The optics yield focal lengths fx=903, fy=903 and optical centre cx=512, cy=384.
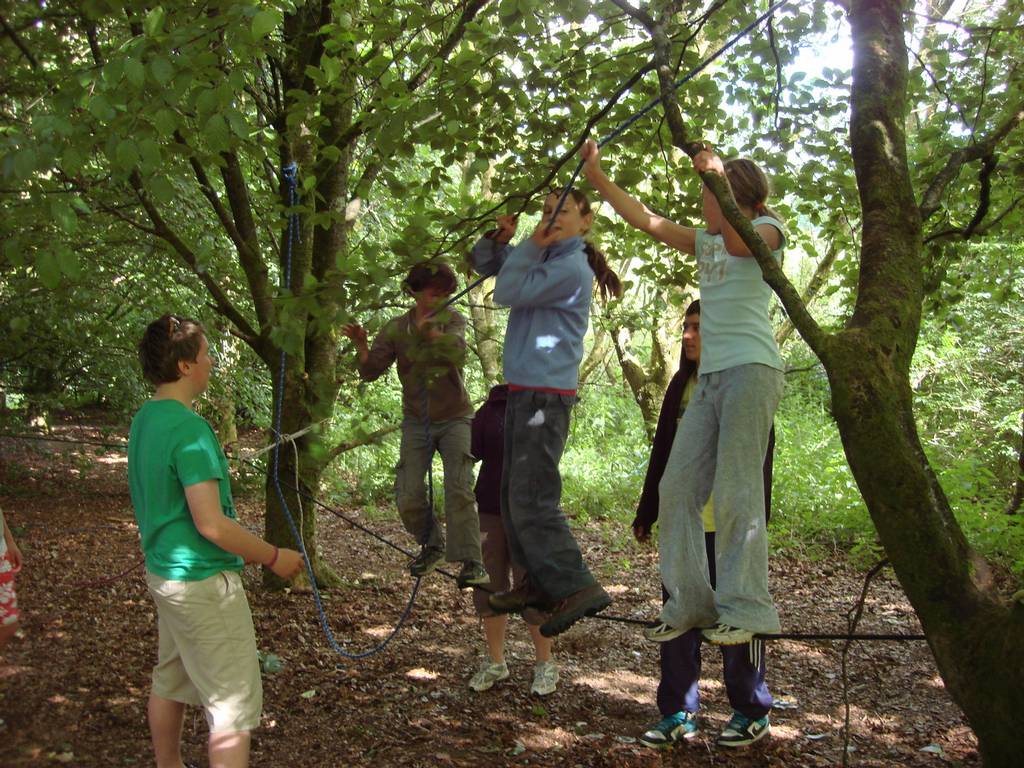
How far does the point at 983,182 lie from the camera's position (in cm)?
318

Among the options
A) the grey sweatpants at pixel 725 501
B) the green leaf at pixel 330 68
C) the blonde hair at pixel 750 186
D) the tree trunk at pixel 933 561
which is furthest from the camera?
the green leaf at pixel 330 68

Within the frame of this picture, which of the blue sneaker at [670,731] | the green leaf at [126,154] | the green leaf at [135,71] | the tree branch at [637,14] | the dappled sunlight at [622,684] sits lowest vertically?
the dappled sunlight at [622,684]

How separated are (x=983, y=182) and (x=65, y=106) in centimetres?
301

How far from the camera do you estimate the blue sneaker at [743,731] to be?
11.6ft

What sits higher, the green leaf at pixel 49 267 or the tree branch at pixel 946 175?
the tree branch at pixel 946 175

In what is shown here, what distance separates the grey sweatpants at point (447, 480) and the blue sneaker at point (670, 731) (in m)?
1.13

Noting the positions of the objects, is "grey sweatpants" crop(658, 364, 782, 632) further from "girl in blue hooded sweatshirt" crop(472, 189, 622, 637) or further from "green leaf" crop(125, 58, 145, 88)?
"green leaf" crop(125, 58, 145, 88)

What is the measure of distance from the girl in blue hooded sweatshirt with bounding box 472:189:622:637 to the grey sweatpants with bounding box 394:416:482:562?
3.04 ft

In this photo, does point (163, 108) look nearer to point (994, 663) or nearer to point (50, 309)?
point (994, 663)

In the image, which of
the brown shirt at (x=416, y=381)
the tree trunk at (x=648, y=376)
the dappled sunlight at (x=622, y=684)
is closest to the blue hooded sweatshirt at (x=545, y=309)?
the brown shirt at (x=416, y=381)

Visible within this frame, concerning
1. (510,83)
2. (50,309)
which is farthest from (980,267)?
(50,309)

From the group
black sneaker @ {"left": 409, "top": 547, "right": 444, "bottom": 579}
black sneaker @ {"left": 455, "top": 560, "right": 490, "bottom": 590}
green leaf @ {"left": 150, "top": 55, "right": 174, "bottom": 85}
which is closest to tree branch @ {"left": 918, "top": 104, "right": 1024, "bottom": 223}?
green leaf @ {"left": 150, "top": 55, "right": 174, "bottom": 85}

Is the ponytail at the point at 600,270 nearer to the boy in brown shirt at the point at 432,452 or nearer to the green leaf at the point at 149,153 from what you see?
the boy in brown shirt at the point at 432,452

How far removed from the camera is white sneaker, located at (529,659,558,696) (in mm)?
4238
